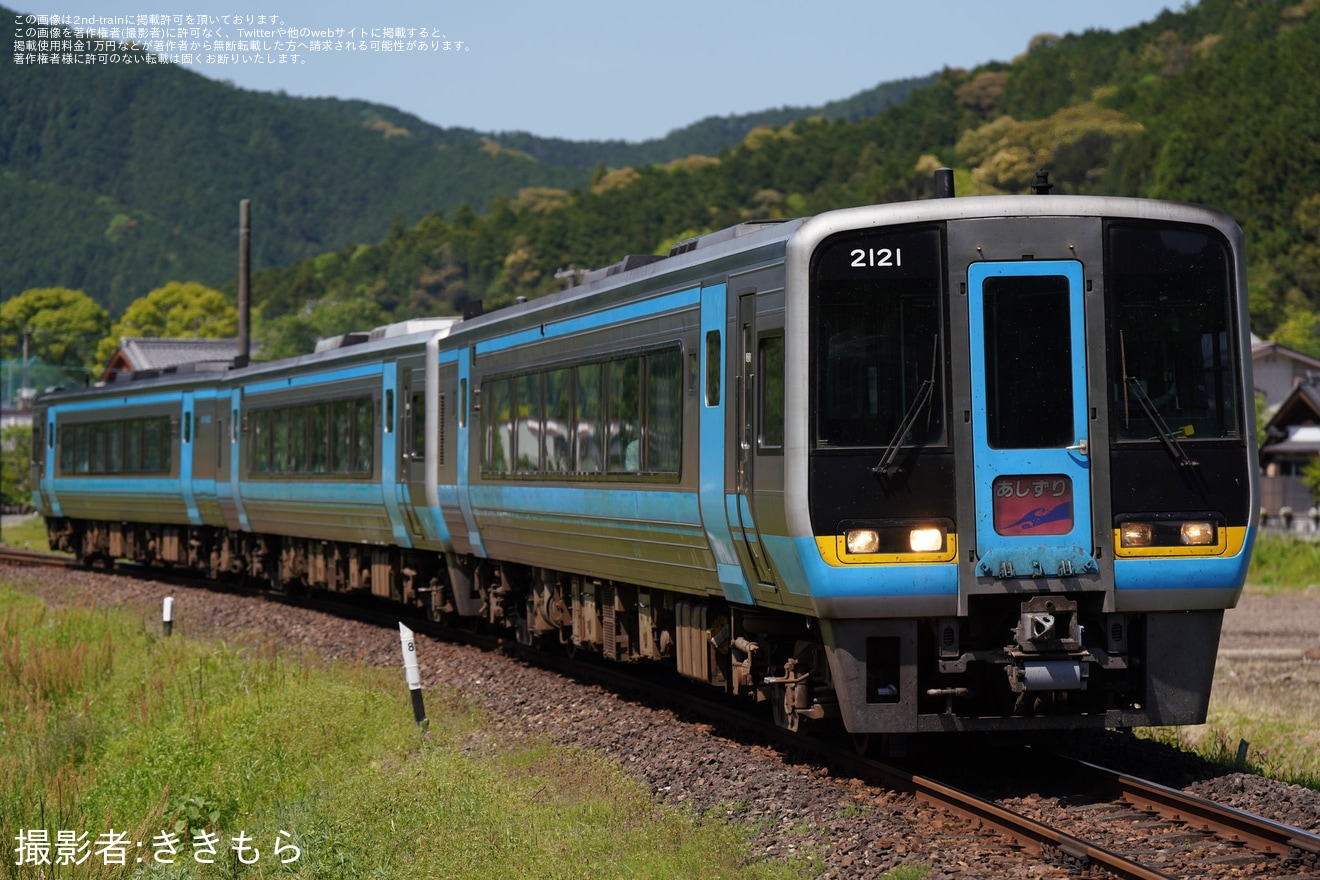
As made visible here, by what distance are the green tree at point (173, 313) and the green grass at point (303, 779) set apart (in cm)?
14053

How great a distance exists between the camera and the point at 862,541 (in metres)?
8.80

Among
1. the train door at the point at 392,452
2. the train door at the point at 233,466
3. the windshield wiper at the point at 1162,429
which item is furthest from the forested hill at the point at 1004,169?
the windshield wiper at the point at 1162,429

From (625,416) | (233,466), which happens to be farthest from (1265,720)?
(233,466)

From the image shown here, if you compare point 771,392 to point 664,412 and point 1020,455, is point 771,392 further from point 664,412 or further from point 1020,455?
point 664,412

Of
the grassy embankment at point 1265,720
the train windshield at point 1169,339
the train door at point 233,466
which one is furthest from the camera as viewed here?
the train door at point 233,466

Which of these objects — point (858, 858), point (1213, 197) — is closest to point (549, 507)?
point (858, 858)

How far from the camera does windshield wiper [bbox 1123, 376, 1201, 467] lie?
8.92 meters

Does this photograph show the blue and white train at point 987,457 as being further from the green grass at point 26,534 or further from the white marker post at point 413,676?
the green grass at point 26,534

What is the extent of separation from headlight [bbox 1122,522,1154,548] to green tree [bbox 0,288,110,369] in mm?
155997

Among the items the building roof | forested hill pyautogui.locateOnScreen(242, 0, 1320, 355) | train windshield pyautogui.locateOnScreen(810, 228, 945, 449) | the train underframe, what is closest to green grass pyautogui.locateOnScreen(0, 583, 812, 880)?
the train underframe

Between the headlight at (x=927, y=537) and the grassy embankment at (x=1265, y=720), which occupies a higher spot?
the headlight at (x=927, y=537)

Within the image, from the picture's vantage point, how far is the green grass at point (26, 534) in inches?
1533

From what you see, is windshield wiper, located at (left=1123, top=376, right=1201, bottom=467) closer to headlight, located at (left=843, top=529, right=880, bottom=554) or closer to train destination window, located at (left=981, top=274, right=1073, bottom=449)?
train destination window, located at (left=981, top=274, right=1073, bottom=449)

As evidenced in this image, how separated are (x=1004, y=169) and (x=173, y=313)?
3168 inches
